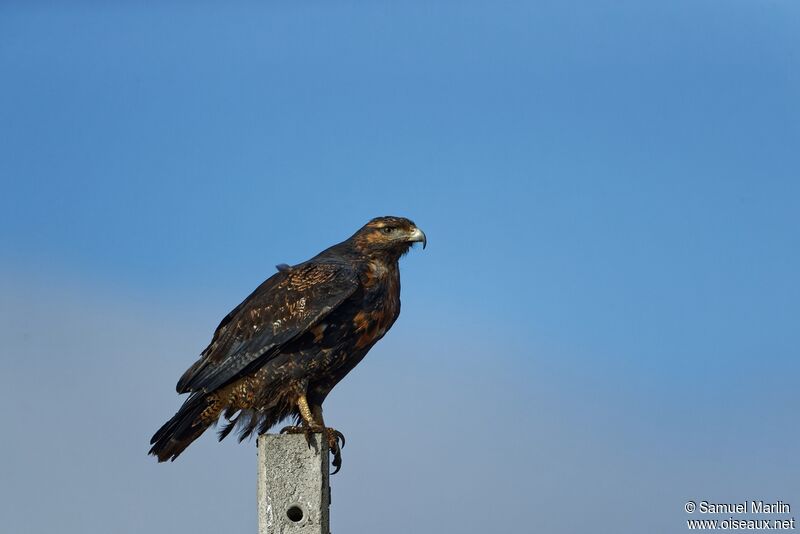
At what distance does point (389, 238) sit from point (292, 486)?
2.54 m

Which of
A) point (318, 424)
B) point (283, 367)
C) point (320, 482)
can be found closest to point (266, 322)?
point (283, 367)

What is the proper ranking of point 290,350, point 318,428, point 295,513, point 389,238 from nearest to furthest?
point 295,513 < point 318,428 < point 290,350 < point 389,238

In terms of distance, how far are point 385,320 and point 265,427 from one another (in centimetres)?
137

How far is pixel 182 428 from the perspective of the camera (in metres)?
8.75

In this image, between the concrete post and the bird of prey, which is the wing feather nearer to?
the bird of prey

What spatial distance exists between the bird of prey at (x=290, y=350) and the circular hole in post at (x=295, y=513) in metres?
0.84

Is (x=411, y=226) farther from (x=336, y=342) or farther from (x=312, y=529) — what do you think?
(x=312, y=529)

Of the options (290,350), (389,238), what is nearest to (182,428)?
(290,350)

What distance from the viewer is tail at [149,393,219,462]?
872cm

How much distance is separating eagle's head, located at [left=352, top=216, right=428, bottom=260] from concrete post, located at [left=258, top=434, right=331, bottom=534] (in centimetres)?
201

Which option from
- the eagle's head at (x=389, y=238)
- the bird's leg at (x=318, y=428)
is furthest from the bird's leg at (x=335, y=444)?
the eagle's head at (x=389, y=238)

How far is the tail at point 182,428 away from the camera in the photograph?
28.6 feet

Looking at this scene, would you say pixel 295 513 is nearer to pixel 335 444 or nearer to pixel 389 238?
pixel 335 444

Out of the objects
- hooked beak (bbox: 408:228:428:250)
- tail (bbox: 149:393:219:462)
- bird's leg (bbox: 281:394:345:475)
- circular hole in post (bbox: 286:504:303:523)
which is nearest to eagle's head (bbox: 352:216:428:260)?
hooked beak (bbox: 408:228:428:250)
